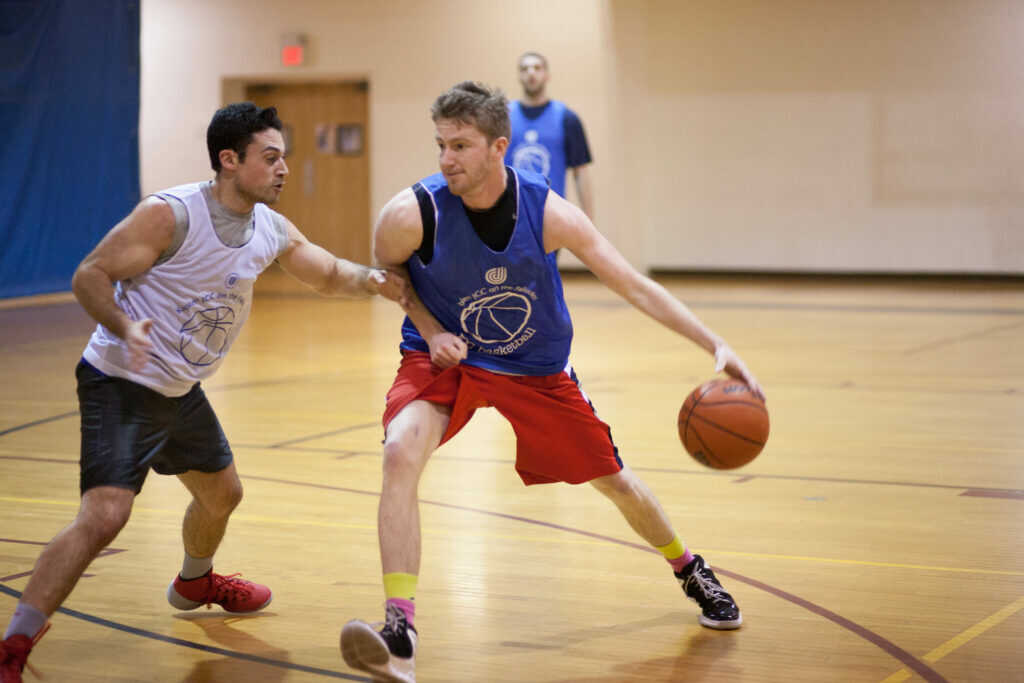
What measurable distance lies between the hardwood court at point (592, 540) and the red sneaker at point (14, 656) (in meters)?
0.22

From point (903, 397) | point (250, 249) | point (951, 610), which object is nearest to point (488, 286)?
point (250, 249)

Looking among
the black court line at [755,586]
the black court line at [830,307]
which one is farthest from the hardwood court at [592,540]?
the black court line at [830,307]

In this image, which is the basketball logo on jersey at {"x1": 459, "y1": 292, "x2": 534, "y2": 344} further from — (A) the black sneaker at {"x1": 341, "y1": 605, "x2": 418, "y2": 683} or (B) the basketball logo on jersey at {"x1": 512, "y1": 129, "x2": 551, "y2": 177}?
(B) the basketball logo on jersey at {"x1": 512, "y1": 129, "x2": 551, "y2": 177}

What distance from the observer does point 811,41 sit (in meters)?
15.6

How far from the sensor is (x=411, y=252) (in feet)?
11.5

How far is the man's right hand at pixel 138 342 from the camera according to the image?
119 inches

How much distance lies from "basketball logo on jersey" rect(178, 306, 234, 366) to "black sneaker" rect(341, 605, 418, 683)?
2.63 ft

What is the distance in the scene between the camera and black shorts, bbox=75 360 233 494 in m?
3.16

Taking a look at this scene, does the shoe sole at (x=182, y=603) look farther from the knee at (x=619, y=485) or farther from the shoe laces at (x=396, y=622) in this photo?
the knee at (x=619, y=485)

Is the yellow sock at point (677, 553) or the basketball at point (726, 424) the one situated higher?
the basketball at point (726, 424)

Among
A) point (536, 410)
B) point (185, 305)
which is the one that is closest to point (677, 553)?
point (536, 410)

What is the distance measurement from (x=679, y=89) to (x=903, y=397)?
30.3ft

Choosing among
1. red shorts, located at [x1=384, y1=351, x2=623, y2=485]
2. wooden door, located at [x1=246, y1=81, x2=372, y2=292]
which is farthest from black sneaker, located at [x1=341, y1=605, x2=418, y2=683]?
wooden door, located at [x1=246, y1=81, x2=372, y2=292]

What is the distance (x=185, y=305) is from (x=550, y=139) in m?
5.37
